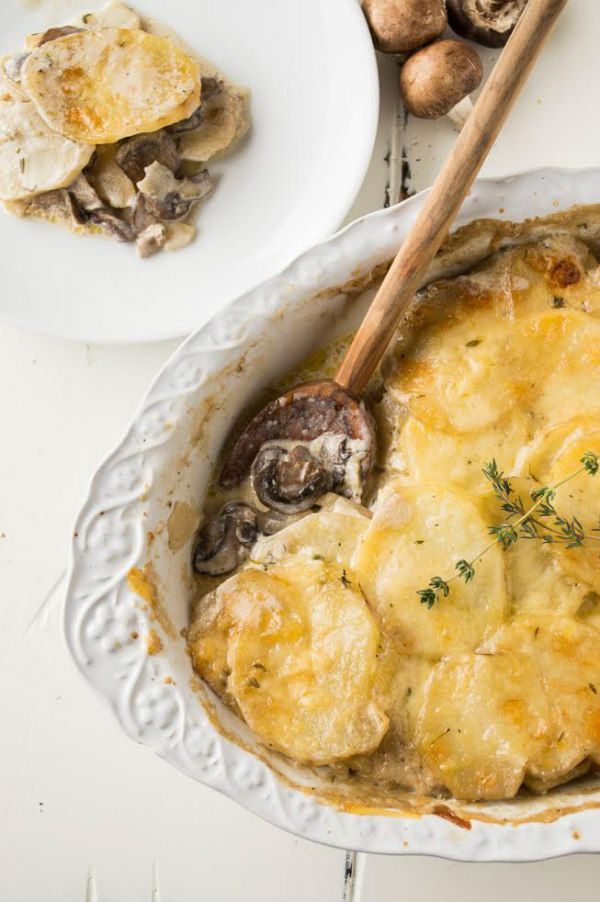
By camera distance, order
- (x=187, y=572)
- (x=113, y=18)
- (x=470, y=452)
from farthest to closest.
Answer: (x=113, y=18), (x=187, y=572), (x=470, y=452)

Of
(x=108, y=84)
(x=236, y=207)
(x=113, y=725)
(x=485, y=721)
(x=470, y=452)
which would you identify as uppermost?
(x=108, y=84)

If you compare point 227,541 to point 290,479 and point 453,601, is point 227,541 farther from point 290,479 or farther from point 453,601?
point 453,601

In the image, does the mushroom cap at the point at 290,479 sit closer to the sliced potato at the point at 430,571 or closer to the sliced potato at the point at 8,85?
the sliced potato at the point at 430,571

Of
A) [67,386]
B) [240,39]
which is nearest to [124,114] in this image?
[240,39]

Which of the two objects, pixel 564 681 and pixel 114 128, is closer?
pixel 564 681

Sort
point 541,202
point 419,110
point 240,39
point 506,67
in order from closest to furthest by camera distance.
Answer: point 506,67, point 541,202, point 419,110, point 240,39

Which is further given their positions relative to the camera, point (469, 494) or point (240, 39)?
point (240, 39)

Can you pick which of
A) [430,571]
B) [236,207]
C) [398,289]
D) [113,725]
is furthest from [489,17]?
[113,725]

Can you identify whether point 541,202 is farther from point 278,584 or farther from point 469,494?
point 278,584
